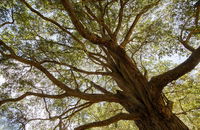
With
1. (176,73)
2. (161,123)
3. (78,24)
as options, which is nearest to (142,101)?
(161,123)

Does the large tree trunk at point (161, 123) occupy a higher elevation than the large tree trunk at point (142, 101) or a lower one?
lower

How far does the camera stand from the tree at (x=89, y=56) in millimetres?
2709

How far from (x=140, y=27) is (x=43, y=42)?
352 centimetres

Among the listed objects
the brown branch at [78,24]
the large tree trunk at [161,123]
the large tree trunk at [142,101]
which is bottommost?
the large tree trunk at [161,123]

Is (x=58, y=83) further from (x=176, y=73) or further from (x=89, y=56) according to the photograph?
(x=176, y=73)

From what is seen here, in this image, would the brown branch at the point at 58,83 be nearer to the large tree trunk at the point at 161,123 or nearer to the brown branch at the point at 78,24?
the large tree trunk at the point at 161,123

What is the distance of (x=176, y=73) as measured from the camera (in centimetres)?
254

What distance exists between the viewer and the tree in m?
2.71

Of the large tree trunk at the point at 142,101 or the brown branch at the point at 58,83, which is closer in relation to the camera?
the large tree trunk at the point at 142,101

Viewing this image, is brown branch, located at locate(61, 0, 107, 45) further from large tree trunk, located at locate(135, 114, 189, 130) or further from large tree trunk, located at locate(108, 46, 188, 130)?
large tree trunk, located at locate(135, 114, 189, 130)

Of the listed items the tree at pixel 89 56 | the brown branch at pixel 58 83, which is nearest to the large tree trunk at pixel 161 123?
the tree at pixel 89 56

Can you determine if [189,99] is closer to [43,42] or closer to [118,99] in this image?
[118,99]

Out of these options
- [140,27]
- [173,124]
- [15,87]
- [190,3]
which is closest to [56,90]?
[15,87]

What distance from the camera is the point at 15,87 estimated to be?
12.0ft
